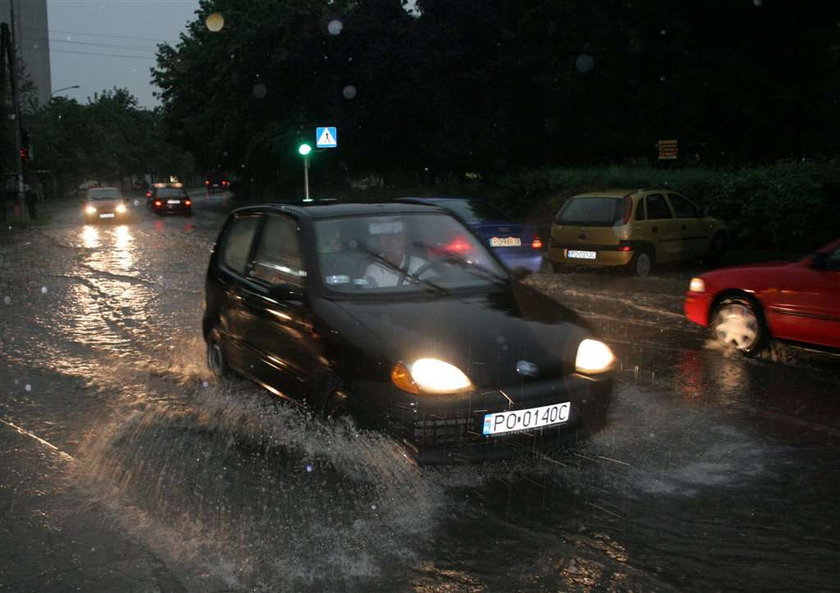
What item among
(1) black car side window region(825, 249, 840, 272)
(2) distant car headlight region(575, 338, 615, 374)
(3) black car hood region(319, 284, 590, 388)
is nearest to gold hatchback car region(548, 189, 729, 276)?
(1) black car side window region(825, 249, 840, 272)

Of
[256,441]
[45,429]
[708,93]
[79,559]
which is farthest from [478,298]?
[708,93]

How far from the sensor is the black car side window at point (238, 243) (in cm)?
645

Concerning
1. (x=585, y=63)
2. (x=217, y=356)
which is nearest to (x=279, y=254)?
(x=217, y=356)

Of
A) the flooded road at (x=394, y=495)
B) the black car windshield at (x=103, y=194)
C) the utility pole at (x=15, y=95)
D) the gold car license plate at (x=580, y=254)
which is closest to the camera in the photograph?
the flooded road at (x=394, y=495)

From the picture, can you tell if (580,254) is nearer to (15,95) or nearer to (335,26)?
(335,26)

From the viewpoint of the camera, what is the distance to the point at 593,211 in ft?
48.4

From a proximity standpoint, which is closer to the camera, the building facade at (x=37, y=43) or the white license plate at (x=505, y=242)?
the white license plate at (x=505, y=242)

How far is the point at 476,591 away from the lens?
3.51 meters

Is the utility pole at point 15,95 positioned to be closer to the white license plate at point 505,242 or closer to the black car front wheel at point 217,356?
the white license plate at point 505,242

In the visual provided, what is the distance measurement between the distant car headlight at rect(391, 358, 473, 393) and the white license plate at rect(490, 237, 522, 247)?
8.88m

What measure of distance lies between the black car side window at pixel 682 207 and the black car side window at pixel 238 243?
34.6ft

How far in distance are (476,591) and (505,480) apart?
133 cm

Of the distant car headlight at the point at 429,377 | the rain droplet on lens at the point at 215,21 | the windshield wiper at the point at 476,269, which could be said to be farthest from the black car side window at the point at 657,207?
the rain droplet on lens at the point at 215,21

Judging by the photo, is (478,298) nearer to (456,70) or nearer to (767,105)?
(767,105)
